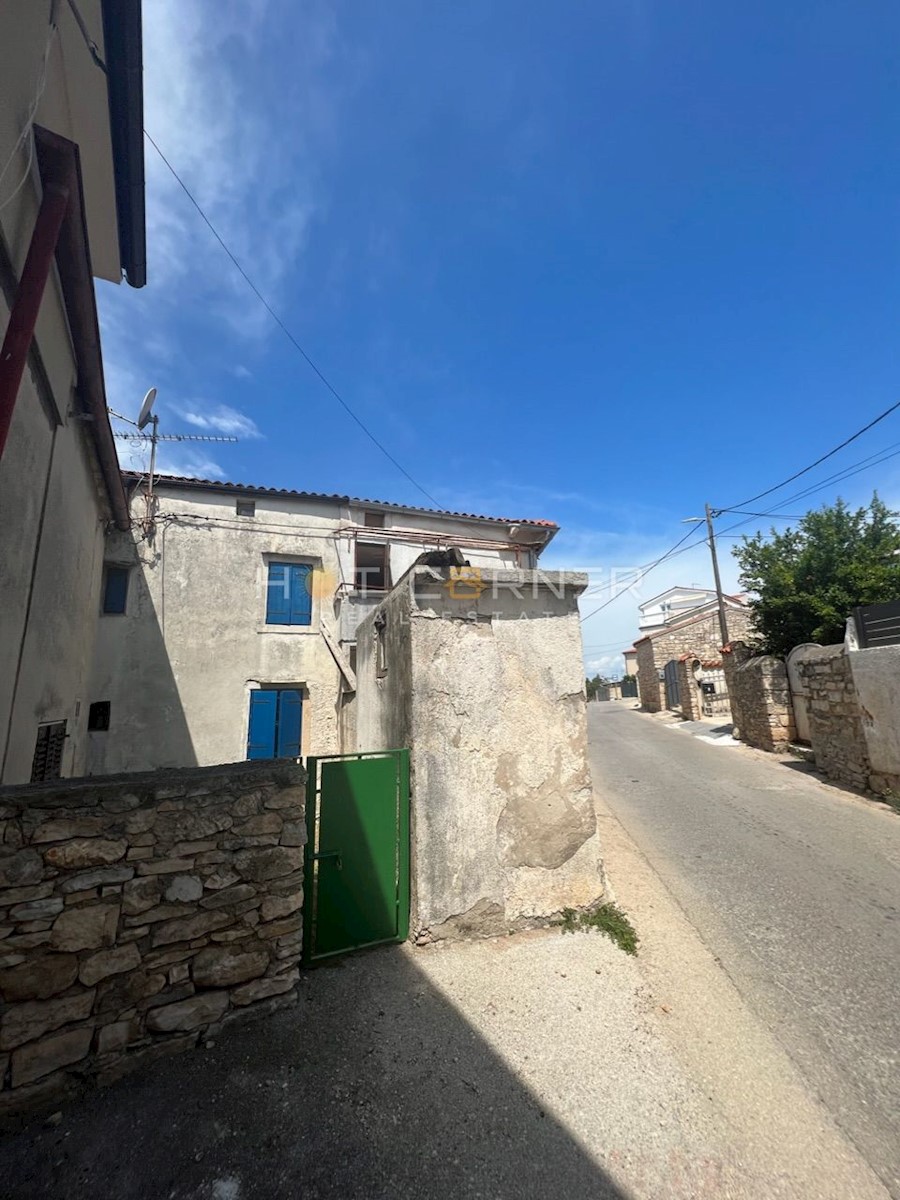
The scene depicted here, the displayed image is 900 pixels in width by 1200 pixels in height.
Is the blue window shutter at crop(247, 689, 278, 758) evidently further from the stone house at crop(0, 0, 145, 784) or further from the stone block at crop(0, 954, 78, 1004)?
the stone block at crop(0, 954, 78, 1004)

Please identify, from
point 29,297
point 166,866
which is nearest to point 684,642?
→ point 166,866

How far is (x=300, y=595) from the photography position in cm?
1165

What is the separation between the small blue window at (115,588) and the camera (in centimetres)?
1004

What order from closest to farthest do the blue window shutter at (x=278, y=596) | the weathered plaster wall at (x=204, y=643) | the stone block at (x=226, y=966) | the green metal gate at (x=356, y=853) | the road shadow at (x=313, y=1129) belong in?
1. the road shadow at (x=313, y=1129)
2. the stone block at (x=226, y=966)
3. the green metal gate at (x=356, y=853)
4. the weathered plaster wall at (x=204, y=643)
5. the blue window shutter at (x=278, y=596)

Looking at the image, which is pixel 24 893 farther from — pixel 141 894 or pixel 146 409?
pixel 146 409

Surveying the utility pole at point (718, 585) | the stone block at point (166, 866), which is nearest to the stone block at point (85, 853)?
the stone block at point (166, 866)

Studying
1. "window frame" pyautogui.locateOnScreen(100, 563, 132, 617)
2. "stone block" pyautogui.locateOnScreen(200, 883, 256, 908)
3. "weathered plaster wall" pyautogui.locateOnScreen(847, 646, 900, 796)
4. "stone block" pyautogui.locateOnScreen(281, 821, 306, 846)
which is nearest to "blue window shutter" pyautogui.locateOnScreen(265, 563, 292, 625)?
"window frame" pyautogui.locateOnScreen(100, 563, 132, 617)

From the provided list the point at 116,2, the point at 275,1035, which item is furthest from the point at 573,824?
the point at 116,2

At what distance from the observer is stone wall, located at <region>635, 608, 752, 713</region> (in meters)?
22.1

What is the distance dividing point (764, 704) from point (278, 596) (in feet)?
41.6

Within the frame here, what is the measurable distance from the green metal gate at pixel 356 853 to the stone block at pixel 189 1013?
79 centimetres

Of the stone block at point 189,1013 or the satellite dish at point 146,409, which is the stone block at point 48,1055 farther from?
the satellite dish at point 146,409

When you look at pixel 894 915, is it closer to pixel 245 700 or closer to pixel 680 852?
pixel 680 852

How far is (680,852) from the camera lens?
5.79 m
